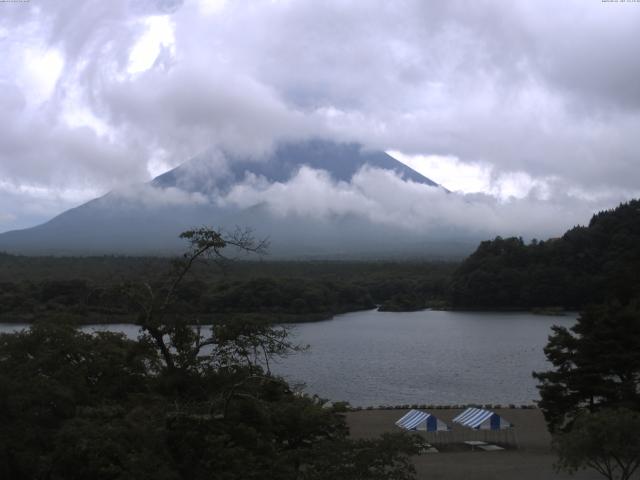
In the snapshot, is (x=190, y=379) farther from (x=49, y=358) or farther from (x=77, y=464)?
(x=49, y=358)

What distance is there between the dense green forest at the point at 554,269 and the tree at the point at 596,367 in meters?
26.8

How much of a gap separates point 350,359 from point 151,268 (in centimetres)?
1607

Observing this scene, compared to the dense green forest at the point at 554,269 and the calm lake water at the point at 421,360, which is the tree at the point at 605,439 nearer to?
the calm lake water at the point at 421,360

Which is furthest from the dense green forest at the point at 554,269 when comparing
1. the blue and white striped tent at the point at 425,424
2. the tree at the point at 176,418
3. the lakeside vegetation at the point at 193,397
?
the tree at the point at 176,418

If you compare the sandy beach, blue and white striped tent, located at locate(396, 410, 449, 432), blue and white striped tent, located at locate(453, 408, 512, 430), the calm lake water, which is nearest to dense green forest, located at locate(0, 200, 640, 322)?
the calm lake water

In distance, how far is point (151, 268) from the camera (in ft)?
18.7

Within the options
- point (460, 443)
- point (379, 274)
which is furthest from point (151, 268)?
point (379, 274)

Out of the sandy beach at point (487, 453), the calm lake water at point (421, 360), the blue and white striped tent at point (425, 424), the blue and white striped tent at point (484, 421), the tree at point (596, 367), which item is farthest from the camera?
the calm lake water at point (421, 360)

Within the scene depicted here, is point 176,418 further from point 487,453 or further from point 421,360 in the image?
point 421,360

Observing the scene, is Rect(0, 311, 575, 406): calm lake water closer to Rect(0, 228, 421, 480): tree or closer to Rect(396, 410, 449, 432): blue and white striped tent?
Rect(396, 410, 449, 432): blue and white striped tent

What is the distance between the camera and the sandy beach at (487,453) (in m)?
9.16

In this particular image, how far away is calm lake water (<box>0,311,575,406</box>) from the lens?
16.2 m

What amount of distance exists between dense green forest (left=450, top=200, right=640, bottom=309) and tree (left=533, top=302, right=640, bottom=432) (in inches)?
1057

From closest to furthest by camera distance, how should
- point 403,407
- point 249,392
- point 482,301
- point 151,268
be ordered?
point 249,392 < point 151,268 < point 403,407 < point 482,301
